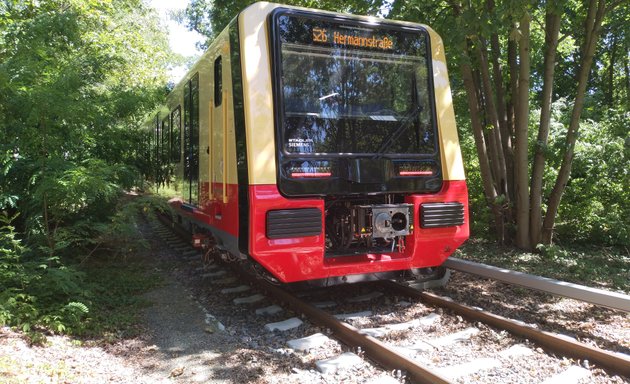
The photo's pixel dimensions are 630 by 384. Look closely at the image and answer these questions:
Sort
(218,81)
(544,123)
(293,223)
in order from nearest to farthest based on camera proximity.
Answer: (293,223), (218,81), (544,123)

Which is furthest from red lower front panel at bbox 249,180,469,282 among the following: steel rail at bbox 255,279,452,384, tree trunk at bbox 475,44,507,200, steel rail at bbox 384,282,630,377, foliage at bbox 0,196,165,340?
tree trunk at bbox 475,44,507,200

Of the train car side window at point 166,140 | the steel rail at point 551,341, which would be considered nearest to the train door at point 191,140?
the train car side window at point 166,140

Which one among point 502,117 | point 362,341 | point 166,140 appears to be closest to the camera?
point 362,341

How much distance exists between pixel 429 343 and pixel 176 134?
5866 mm

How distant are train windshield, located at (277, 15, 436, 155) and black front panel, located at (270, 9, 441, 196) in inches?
0.4

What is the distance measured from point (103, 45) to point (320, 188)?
31.4 feet

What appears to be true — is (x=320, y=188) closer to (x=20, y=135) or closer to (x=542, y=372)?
(x=542, y=372)

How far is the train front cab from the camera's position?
460cm

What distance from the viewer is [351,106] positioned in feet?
16.8

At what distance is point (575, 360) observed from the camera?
381 cm

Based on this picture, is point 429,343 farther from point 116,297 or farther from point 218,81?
point 116,297

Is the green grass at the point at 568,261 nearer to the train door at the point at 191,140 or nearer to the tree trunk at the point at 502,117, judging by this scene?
the tree trunk at the point at 502,117

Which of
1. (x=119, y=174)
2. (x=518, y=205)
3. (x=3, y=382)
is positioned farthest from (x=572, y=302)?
(x=119, y=174)

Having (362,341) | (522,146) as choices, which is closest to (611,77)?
(522,146)
